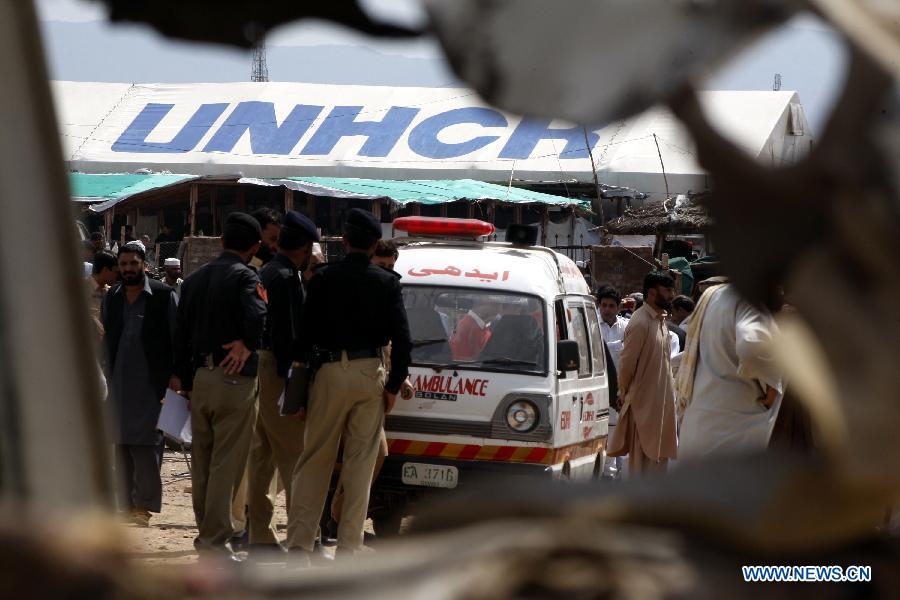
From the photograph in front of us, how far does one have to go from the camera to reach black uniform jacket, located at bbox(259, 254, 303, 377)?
7082 millimetres

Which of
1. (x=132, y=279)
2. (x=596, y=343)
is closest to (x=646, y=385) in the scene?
(x=596, y=343)

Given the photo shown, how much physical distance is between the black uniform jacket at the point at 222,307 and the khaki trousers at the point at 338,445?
1.68 ft

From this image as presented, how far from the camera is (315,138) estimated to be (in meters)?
35.1

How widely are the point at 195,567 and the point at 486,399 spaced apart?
6674mm

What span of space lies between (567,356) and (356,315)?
171 cm

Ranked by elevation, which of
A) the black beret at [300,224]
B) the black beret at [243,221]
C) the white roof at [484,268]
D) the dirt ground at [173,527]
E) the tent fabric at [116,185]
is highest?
the black beret at [243,221]

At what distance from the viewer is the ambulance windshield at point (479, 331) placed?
781cm

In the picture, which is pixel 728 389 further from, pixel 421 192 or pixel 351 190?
pixel 421 192

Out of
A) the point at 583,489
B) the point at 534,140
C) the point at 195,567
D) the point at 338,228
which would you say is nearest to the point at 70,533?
the point at 195,567

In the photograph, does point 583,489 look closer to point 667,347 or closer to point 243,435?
point 243,435

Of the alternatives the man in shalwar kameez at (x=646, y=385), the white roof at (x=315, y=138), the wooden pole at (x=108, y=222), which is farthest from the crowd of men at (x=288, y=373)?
the white roof at (x=315, y=138)

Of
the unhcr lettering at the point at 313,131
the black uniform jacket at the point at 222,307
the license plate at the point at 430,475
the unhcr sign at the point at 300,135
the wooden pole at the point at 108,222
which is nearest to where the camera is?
the black uniform jacket at the point at 222,307

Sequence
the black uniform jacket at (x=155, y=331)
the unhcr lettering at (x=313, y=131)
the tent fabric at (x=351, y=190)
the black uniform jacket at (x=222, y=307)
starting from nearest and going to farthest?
the black uniform jacket at (x=222, y=307), the black uniform jacket at (x=155, y=331), the tent fabric at (x=351, y=190), the unhcr lettering at (x=313, y=131)

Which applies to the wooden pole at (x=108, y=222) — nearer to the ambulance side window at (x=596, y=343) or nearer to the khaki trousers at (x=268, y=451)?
the ambulance side window at (x=596, y=343)
